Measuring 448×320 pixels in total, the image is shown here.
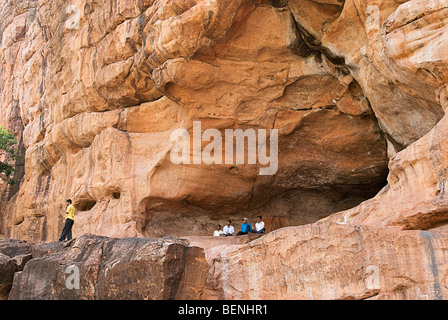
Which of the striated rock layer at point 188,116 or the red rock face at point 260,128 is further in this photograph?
the striated rock layer at point 188,116

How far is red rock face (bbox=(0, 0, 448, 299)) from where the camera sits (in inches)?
271

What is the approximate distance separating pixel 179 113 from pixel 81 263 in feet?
22.5

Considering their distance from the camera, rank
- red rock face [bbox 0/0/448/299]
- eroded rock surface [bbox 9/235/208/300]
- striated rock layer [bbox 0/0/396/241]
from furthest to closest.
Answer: striated rock layer [bbox 0/0/396/241] < red rock face [bbox 0/0/448/299] < eroded rock surface [bbox 9/235/208/300]

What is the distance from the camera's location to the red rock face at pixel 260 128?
6.87 metres

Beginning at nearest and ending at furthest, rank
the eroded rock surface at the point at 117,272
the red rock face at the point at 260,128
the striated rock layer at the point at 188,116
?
the eroded rock surface at the point at 117,272 < the red rock face at the point at 260,128 < the striated rock layer at the point at 188,116

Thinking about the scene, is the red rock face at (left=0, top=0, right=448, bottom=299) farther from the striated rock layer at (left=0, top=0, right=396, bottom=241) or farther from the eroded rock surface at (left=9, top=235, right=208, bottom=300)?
the eroded rock surface at (left=9, top=235, right=208, bottom=300)

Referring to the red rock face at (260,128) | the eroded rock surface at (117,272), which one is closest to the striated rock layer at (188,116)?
the red rock face at (260,128)

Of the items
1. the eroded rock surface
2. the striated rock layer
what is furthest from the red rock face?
the eroded rock surface

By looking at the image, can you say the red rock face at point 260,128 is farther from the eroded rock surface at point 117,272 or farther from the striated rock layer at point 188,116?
the eroded rock surface at point 117,272

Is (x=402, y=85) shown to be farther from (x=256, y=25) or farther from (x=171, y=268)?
(x=171, y=268)

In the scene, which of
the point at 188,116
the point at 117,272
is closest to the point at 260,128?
the point at 188,116

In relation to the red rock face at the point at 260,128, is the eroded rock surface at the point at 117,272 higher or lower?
lower

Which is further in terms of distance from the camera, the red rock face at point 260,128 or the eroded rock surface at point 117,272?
the red rock face at point 260,128

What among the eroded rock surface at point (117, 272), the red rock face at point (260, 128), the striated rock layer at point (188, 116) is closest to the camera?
the eroded rock surface at point (117, 272)
